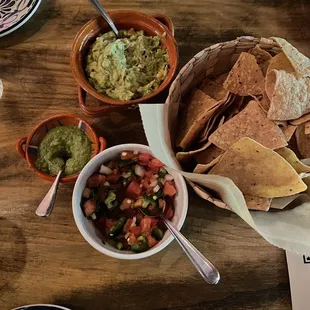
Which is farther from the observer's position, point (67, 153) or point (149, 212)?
point (67, 153)

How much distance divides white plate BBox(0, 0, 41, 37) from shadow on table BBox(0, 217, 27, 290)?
64cm

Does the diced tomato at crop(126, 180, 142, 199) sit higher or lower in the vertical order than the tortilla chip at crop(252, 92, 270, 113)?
lower

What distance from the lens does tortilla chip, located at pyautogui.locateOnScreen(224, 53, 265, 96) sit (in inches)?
49.9

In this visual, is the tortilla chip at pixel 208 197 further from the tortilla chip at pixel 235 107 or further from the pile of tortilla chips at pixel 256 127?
the tortilla chip at pixel 235 107

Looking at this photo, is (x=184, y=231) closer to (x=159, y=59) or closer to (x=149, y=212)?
(x=149, y=212)

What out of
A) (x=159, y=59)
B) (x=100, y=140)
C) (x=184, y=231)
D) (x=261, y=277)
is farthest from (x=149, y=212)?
(x=159, y=59)

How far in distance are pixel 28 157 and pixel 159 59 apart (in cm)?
48

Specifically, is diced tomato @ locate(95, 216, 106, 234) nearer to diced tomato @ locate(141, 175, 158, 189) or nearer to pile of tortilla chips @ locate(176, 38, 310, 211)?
diced tomato @ locate(141, 175, 158, 189)

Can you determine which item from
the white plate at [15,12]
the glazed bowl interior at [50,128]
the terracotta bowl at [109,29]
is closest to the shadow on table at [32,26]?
the white plate at [15,12]

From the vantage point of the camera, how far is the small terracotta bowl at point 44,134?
1.35 meters

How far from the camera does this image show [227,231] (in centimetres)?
134

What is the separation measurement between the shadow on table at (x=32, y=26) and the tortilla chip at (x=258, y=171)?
0.83 m

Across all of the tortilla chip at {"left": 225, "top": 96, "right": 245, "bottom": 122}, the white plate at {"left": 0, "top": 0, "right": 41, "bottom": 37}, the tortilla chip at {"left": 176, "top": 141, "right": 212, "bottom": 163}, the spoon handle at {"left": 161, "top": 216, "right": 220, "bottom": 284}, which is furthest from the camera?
the white plate at {"left": 0, "top": 0, "right": 41, "bottom": 37}

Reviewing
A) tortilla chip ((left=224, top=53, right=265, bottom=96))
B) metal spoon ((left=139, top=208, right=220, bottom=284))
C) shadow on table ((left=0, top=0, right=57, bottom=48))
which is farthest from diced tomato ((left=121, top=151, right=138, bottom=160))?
shadow on table ((left=0, top=0, right=57, bottom=48))
